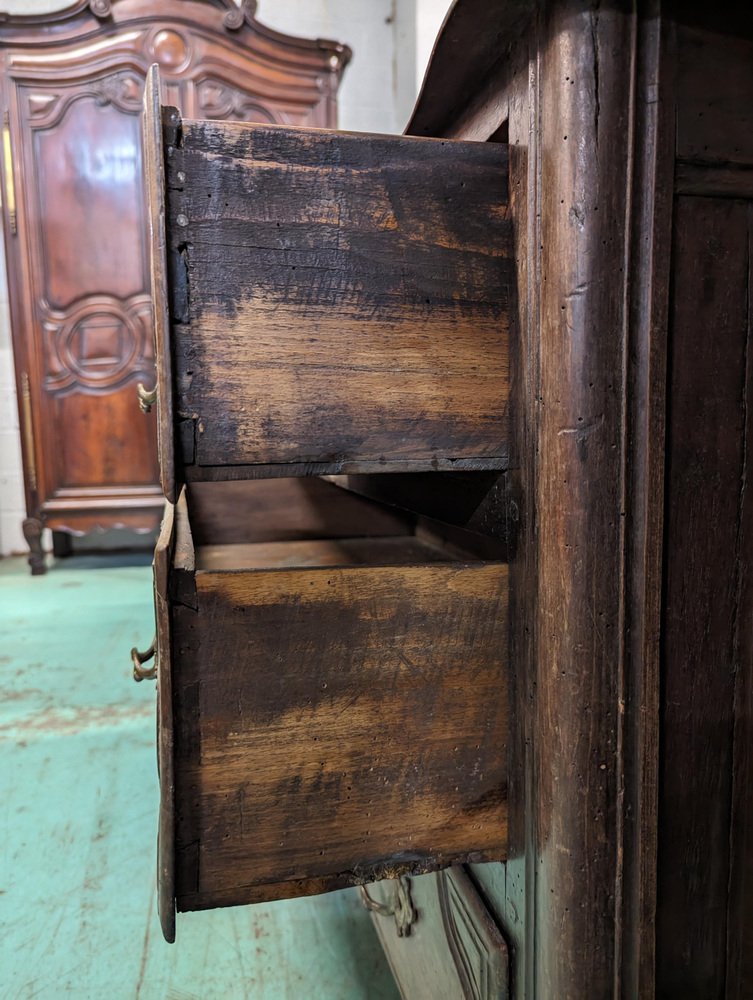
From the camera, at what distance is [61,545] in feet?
9.70

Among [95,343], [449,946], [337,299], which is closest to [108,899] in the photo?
[449,946]

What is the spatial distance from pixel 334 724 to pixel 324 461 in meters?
0.23

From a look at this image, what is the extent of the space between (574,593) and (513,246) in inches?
11.5

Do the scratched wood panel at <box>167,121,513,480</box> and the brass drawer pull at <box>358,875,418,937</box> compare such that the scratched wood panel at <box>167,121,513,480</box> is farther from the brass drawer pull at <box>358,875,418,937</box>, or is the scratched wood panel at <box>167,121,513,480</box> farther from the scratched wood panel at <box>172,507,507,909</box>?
the brass drawer pull at <box>358,875,418,937</box>

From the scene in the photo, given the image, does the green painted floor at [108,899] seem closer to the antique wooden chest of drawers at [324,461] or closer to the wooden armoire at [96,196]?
the antique wooden chest of drawers at [324,461]

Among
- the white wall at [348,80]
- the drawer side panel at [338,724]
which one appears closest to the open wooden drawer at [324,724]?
the drawer side panel at [338,724]

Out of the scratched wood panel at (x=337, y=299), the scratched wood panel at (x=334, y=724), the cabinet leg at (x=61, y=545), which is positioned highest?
the scratched wood panel at (x=337, y=299)

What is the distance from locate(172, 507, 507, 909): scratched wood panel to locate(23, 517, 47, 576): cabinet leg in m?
2.29

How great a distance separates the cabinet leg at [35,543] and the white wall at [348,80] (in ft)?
1.28

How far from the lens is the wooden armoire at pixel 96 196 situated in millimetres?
2494

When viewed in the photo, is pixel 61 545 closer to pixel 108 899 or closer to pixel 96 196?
pixel 96 196

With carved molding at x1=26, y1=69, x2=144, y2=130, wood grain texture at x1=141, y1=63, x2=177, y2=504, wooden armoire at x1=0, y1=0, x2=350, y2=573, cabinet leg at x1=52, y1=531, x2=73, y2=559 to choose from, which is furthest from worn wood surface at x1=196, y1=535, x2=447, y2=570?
carved molding at x1=26, y1=69, x2=144, y2=130

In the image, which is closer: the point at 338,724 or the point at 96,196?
the point at 338,724

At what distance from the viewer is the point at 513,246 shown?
0.60 meters
